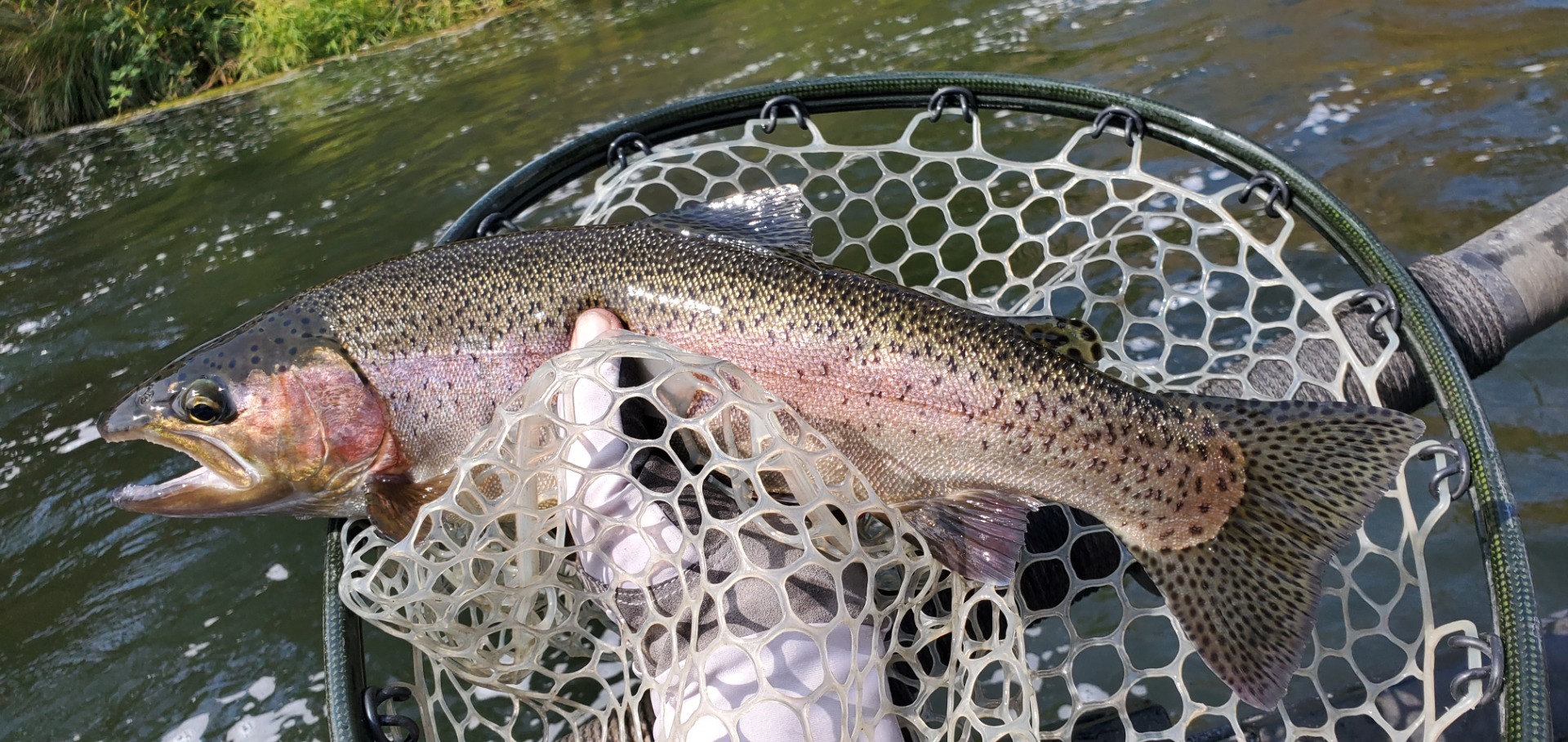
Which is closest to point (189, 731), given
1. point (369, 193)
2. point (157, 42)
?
point (369, 193)

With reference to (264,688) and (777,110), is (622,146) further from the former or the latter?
(264,688)

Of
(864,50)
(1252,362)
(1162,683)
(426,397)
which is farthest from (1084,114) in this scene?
(864,50)

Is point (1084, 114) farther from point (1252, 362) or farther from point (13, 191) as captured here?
point (13, 191)

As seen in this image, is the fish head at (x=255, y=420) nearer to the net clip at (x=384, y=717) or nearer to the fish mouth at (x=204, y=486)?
the fish mouth at (x=204, y=486)

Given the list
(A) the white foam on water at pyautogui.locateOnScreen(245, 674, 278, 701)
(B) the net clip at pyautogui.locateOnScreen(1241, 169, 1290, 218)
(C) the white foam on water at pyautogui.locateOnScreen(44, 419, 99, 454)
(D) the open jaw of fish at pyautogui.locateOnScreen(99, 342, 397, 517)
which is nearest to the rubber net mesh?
(B) the net clip at pyautogui.locateOnScreen(1241, 169, 1290, 218)

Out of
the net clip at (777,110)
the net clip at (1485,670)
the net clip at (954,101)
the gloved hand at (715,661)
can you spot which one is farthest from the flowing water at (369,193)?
the net clip at (777,110)

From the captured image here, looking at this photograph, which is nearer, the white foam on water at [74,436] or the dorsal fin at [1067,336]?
the dorsal fin at [1067,336]

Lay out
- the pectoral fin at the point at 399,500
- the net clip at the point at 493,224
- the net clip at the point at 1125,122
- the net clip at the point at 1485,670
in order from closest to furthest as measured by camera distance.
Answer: the net clip at the point at 1485,670 < the pectoral fin at the point at 399,500 < the net clip at the point at 1125,122 < the net clip at the point at 493,224
